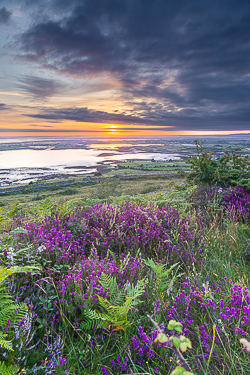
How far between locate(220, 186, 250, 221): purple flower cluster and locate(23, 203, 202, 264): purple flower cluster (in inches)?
66.2

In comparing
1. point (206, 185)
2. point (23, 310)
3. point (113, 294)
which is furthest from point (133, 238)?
point (206, 185)

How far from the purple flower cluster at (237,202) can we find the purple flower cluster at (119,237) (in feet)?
5.52

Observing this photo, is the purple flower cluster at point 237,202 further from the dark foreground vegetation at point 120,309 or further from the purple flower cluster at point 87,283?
the purple flower cluster at point 87,283

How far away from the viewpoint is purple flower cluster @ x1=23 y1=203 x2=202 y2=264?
321 cm

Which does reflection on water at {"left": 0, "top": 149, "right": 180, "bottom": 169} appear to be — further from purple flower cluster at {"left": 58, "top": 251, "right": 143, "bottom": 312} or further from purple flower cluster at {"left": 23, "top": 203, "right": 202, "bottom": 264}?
purple flower cluster at {"left": 58, "top": 251, "right": 143, "bottom": 312}

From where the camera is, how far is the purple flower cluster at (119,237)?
3.21m

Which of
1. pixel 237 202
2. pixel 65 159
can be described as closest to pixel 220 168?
pixel 237 202

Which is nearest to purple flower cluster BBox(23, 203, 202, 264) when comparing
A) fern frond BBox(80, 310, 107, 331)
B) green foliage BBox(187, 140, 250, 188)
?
fern frond BBox(80, 310, 107, 331)

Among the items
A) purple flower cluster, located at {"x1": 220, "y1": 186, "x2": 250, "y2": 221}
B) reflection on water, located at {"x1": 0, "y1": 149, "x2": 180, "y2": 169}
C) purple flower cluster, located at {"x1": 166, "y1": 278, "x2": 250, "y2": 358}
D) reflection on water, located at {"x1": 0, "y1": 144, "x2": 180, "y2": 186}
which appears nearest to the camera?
purple flower cluster, located at {"x1": 166, "y1": 278, "x2": 250, "y2": 358}

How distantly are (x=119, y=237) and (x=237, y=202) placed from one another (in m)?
3.89

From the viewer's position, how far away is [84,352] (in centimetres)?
180

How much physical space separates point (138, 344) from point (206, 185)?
244 inches

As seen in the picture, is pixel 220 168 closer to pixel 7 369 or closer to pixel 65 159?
pixel 7 369

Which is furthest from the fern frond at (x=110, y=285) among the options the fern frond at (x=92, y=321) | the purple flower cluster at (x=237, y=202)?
the purple flower cluster at (x=237, y=202)
